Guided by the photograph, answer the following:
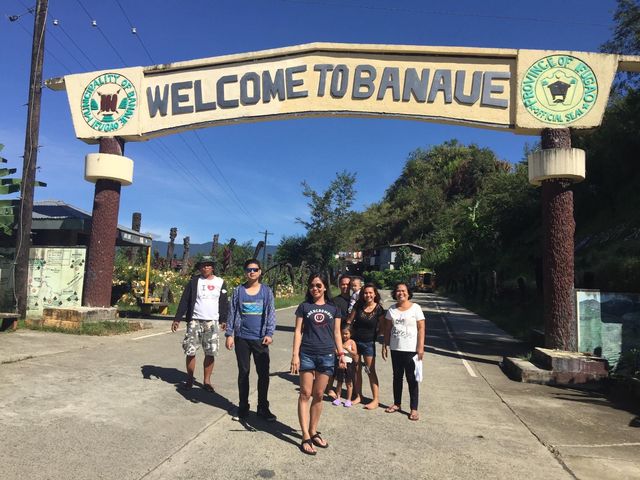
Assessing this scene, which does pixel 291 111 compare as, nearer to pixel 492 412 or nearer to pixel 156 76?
pixel 156 76

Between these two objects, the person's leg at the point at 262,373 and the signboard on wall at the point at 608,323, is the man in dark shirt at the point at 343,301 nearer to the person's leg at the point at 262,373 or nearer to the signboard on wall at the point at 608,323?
the person's leg at the point at 262,373

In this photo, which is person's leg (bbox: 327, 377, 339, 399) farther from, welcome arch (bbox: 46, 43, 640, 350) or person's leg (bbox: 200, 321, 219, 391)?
welcome arch (bbox: 46, 43, 640, 350)

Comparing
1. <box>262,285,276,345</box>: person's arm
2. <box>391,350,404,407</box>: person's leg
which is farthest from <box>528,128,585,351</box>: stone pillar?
<box>262,285,276,345</box>: person's arm

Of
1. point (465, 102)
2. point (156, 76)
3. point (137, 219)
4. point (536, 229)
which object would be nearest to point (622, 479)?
point (465, 102)

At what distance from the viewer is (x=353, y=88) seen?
11.4 metres

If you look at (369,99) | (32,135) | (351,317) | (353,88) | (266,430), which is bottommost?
(266,430)

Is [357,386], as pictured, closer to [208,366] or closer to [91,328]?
[208,366]

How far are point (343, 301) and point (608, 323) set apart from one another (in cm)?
569

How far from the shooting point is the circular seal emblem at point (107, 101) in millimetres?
12117

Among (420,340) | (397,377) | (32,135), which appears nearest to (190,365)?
(397,377)

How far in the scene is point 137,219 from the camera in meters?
31.7

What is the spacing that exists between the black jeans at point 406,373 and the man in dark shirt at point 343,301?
87cm

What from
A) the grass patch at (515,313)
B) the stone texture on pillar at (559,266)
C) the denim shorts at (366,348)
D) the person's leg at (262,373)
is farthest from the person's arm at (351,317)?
the grass patch at (515,313)

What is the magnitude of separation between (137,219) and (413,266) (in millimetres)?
39766
